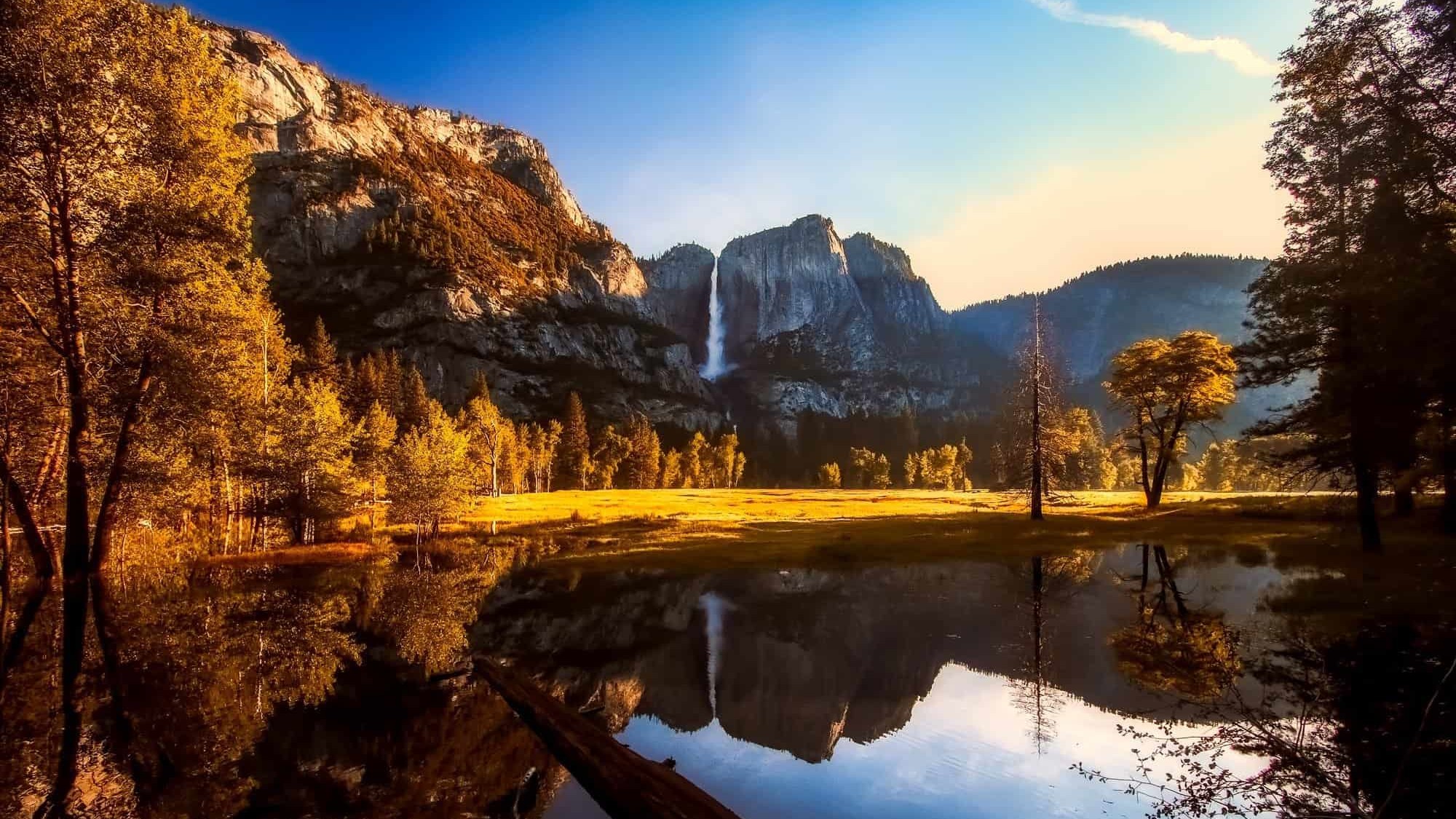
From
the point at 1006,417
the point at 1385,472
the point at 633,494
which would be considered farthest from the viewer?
the point at 633,494

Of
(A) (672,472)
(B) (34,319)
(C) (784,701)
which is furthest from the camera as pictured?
(A) (672,472)

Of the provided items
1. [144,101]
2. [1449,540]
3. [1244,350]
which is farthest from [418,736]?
[1449,540]

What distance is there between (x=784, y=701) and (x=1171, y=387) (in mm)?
53739

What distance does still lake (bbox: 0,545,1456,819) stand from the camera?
7.90 m

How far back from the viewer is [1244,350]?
96.3ft

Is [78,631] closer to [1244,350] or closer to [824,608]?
[824,608]

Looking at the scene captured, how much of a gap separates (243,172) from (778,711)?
2560cm

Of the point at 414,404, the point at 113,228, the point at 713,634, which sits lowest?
the point at 713,634

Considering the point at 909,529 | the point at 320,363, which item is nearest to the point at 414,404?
the point at 320,363

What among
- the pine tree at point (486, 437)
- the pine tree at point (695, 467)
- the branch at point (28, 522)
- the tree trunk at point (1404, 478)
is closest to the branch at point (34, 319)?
the branch at point (28, 522)

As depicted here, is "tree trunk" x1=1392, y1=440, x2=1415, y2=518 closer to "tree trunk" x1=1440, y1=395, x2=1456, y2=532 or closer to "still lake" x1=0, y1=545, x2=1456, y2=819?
"tree trunk" x1=1440, y1=395, x2=1456, y2=532

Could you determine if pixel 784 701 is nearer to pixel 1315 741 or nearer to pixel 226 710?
pixel 1315 741

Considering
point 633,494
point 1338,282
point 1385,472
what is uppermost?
point 1338,282

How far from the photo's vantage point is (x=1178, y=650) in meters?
15.1
